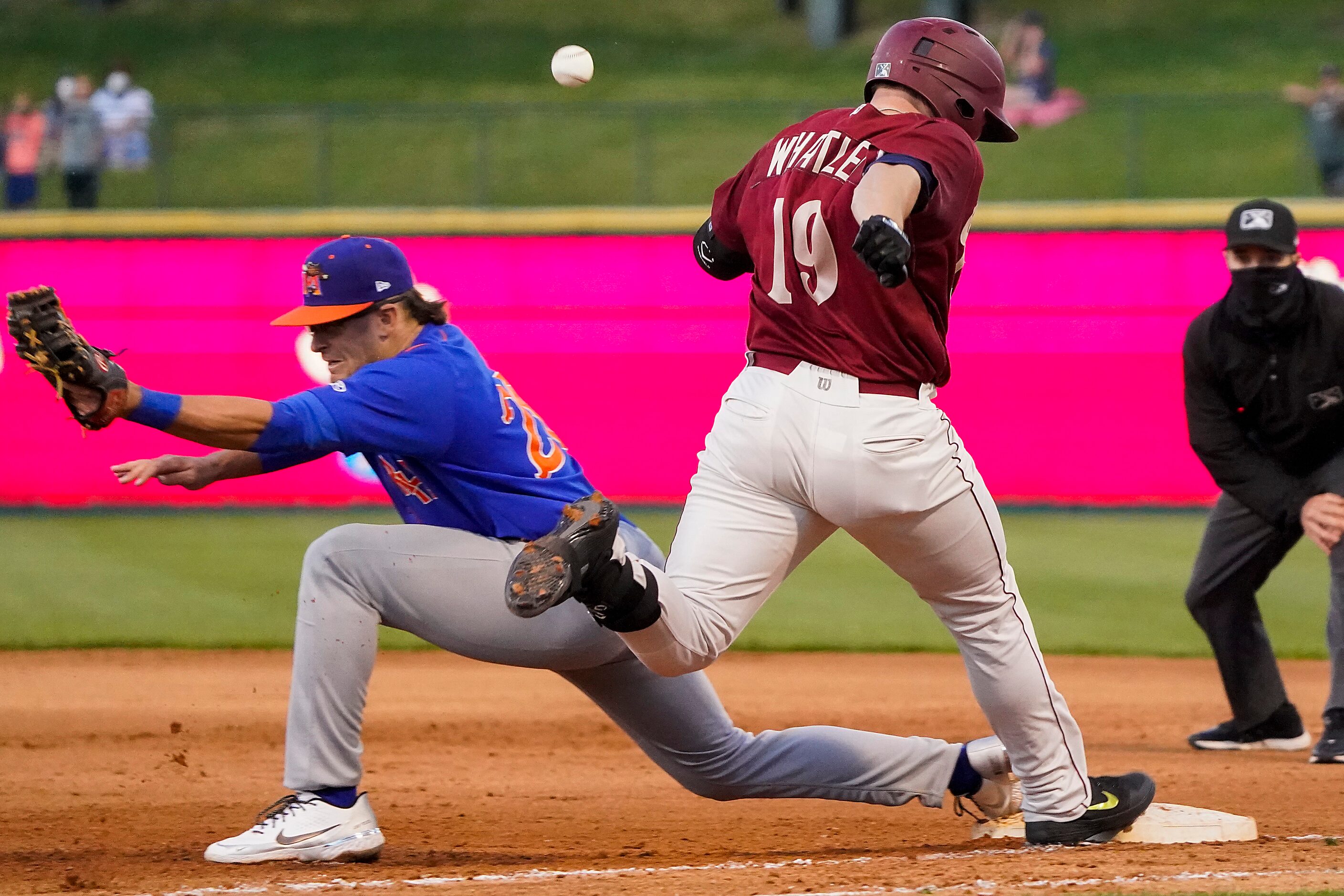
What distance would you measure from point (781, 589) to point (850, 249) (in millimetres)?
6589

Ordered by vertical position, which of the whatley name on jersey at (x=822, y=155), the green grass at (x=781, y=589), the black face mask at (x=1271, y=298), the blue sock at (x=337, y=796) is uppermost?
A: the whatley name on jersey at (x=822, y=155)

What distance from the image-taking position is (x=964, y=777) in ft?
15.5

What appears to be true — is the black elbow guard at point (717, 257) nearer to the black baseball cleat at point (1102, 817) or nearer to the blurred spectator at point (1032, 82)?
the black baseball cleat at point (1102, 817)

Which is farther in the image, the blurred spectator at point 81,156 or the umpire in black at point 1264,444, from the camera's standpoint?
the blurred spectator at point 81,156

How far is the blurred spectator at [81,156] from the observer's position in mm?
14500

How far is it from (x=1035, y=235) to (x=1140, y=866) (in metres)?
8.72

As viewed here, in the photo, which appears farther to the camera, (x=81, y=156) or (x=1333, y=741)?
(x=81, y=156)

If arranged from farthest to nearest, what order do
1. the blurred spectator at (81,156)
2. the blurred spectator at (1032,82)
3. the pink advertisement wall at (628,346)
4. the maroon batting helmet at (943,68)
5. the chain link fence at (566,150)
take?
the blurred spectator at (1032,82), the chain link fence at (566,150), the blurred spectator at (81,156), the pink advertisement wall at (628,346), the maroon batting helmet at (943,68)

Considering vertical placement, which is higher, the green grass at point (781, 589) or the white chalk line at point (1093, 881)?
the white chalk line at point (1093, 881)

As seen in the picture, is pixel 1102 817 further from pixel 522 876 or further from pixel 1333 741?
pixel 1333 741

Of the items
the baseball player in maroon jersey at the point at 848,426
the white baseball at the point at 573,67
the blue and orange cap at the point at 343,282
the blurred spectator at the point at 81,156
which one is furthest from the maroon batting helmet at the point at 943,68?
the blurred spectator at the point at 81,156

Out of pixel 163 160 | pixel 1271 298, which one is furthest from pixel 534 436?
pixel 163 160

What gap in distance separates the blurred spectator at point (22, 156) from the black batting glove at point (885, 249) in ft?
41.7

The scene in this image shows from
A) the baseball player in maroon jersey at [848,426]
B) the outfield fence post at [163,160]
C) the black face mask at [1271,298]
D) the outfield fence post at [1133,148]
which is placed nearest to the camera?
the baseball player in maroon jersey at [848,426]
